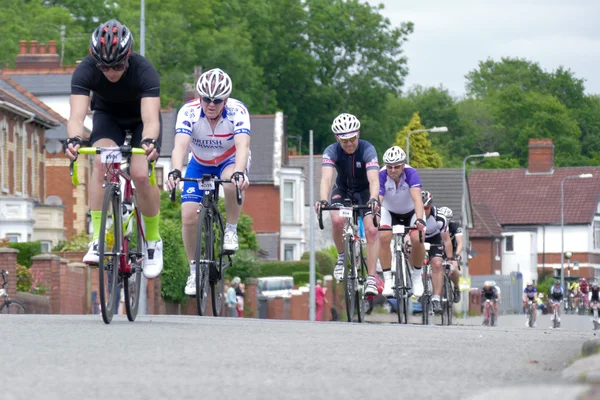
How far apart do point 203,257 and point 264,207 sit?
6463 cm

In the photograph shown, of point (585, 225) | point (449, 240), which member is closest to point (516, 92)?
point (585, 225)

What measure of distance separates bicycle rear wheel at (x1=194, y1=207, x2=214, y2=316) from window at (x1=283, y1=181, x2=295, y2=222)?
6547 cm

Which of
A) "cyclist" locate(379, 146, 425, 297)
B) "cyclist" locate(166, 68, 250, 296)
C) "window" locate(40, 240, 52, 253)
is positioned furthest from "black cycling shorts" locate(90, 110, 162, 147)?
"window" locate(40, 240, 52, 253)

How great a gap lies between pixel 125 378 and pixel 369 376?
1.27 meters

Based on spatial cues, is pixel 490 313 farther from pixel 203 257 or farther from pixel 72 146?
pixel 72 146

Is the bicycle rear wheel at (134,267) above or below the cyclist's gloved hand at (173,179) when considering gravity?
below

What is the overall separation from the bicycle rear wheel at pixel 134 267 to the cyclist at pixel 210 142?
60.9 inches

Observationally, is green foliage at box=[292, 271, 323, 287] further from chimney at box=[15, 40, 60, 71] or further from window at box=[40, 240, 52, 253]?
chimney at box=[15, 40, 60, 71]

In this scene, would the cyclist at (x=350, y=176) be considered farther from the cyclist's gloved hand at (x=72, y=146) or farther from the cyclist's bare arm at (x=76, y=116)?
the cyclist's gloved hand at (x=72, y=146)

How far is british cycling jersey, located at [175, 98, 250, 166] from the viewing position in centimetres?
1501

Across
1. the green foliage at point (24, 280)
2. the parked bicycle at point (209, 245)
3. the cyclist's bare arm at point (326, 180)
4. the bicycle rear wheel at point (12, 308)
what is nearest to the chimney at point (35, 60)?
the green foliage at point (24, 280)

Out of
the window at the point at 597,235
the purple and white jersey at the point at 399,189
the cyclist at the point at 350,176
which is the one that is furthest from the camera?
the window at the point at 597,235

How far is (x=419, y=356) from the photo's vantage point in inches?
372

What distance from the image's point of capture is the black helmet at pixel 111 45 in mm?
11984
